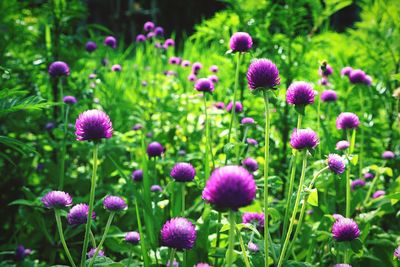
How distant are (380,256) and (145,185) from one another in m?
1.07

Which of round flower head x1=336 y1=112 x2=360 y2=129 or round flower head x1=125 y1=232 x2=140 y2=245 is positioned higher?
round flower head x1=336 y1=112 x2=360 y2=129

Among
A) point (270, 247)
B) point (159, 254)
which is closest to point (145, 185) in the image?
point (159, 254)

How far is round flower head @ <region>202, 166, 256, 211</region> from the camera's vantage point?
2.92 ft

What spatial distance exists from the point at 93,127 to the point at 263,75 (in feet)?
1.66

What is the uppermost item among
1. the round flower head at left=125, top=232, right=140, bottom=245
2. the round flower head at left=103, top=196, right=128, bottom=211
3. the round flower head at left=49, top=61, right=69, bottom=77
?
the round flower head at left=49, top=61, right=69, bottom=77

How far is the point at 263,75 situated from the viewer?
1.29 m

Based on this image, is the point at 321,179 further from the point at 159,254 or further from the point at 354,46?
the point at 354,46

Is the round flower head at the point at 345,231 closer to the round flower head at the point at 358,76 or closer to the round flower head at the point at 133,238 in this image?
the round flower head at the point at 133,238

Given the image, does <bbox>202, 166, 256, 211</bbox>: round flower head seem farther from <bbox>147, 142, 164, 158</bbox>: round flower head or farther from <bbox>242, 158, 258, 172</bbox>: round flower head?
<bbox>147, 142, 164, 158</bbox>: round flower head

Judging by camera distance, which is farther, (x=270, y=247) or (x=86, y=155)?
(x=86, y=155)

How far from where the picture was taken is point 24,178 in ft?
8.23

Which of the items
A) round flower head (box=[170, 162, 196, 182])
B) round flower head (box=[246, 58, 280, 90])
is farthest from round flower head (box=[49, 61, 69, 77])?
round flower head (box=[246, 58, 280, 90])

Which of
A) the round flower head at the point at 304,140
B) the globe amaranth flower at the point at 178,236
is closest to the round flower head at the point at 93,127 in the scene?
the globe amaranth flower at the point at 178,236

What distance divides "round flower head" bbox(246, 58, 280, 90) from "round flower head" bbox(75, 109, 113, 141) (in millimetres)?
442
